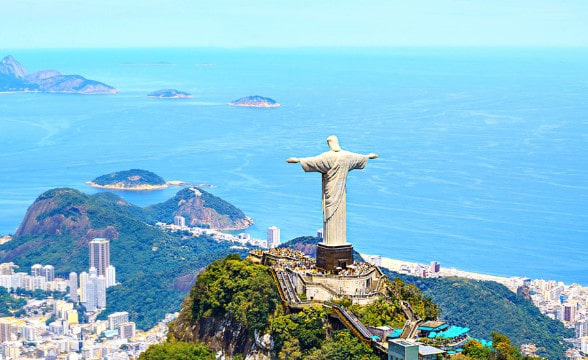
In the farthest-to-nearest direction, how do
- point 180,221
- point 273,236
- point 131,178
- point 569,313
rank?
point 131,178 < point 180,221 < point 273,236 < point 569,313

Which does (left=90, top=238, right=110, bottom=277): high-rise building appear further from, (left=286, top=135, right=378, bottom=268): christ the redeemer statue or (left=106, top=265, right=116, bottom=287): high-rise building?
(left=286, top=135, right=378, bottom=268): christ the redeemer statue

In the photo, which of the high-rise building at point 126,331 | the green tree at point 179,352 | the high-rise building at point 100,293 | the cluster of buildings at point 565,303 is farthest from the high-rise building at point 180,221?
the green tree at point 179,352

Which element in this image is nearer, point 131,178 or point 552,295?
point 552,295

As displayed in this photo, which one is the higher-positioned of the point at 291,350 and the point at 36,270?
the point at 36,270

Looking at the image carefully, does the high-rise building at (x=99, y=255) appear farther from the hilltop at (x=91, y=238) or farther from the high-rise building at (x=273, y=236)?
the high-rise building at (x=273, y=236)

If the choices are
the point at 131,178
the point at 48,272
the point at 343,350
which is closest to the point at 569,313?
the point at 343,350

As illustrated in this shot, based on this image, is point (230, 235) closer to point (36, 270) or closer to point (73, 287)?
point (36, 270)

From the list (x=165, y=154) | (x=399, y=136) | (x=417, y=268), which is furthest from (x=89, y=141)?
(x=417, y=268)
